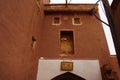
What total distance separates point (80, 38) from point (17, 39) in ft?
13.4

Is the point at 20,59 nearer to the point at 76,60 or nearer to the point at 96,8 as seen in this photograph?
the point at 76,60

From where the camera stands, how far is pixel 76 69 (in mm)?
7648

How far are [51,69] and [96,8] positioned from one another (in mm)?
4627

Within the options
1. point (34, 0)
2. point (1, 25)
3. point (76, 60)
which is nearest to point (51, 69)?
point (76, 60)

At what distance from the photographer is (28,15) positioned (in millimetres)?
6500

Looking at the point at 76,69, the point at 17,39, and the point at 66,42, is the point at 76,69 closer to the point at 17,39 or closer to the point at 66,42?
the point at 66,42

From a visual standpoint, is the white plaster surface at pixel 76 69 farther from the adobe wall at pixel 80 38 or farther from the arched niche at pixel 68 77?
the adobe wall at pixel 80 38

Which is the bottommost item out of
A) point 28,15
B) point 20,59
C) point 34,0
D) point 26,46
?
point 20,59

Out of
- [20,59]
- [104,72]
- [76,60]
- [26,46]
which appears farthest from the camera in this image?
[76,60]

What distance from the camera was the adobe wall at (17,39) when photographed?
4.39m

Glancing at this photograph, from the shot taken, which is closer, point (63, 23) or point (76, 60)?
point (76, 60)

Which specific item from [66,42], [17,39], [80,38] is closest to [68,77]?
[66,42]

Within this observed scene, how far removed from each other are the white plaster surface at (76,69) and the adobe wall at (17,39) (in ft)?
1.62

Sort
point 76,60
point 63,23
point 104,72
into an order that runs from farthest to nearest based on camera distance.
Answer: point 63,23
point 76,60
point 104,72
